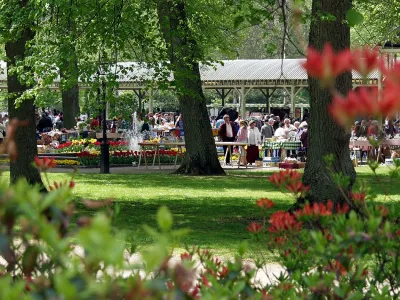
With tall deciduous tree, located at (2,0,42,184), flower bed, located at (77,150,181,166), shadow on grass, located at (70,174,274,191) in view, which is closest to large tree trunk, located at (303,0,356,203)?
tall deciduous tree, located at (2,0,42,184)

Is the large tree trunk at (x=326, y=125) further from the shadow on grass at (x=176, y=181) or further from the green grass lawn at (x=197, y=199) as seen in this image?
the shadow on grass at (x=176, y=181)

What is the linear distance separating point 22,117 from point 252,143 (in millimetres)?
14205

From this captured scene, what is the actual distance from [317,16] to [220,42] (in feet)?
45.3

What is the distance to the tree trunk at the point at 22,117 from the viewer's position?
16266 mm

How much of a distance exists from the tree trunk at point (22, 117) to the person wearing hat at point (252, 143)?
44.7 ft

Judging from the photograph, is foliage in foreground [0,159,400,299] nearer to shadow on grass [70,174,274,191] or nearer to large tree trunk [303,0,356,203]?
large tree trunk [303,0,356,203]

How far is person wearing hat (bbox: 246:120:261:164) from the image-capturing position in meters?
29.6

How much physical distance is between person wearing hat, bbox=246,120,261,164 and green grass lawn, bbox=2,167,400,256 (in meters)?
3.22

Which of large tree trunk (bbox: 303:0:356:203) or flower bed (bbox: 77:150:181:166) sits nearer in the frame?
large tree trunk (bbox: 303:0:356:203)

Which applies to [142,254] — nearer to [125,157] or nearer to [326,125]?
[326,125]

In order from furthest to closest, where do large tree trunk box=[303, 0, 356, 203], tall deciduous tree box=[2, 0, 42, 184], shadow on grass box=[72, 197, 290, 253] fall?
tall deciduous tree box=[2, 0, 42, 184]
large tree trunk box=[303, 0, 356, 203]
shadow on grass box=[72, 197, 290, 253]

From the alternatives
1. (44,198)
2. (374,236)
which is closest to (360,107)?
(44,198)

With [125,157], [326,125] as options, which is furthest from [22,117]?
[125,157]

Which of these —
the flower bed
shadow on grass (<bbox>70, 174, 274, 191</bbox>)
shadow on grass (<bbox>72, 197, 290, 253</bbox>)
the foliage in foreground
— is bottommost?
shadow on grass (<bbox>72, 197, 290, 253</bbox>)
